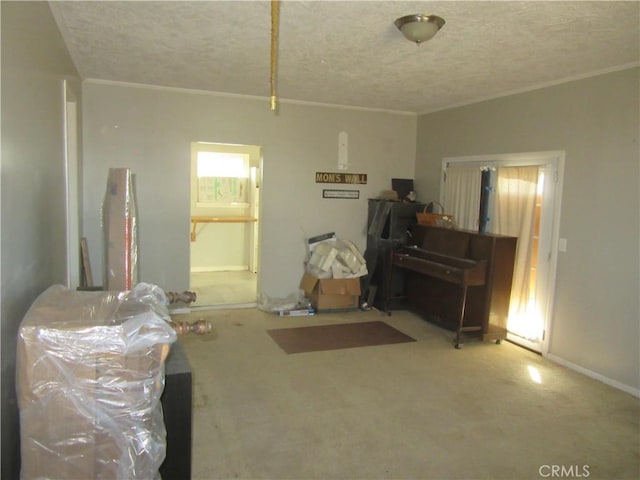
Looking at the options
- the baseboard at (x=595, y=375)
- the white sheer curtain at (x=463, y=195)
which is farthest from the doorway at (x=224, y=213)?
the baseboard at (x=595, y=375)

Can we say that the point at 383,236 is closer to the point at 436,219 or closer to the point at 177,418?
the point at 436,219

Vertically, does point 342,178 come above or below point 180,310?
above

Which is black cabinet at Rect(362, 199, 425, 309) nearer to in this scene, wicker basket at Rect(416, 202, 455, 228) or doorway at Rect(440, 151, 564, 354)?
wicker basket at Rect(416, 202, 455, 228)

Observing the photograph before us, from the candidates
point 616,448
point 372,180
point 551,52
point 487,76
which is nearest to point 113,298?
point 616,448

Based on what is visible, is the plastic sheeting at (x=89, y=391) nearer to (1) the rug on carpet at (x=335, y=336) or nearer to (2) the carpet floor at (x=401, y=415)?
(2) the carpet floor at (x=401, y=415)

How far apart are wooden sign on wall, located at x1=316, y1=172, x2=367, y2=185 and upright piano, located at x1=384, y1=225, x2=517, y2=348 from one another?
0.93m

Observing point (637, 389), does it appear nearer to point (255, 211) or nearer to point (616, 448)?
point (616, 448)

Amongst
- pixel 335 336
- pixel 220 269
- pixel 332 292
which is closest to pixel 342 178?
pixel 332 292

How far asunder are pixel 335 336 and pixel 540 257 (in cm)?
203

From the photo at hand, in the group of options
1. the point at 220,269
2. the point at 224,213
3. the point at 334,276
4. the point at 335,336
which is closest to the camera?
the point at 335,336

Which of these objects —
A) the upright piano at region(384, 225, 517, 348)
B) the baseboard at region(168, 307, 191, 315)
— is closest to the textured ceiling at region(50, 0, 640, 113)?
the upright piano at region(384, 225, 517, 348)

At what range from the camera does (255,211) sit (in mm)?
7359

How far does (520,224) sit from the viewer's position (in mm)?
4316

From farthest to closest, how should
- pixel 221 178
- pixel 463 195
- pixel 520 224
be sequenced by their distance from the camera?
1. pixel 221 178
2. pixel 463 195
3. pixel 520 224
